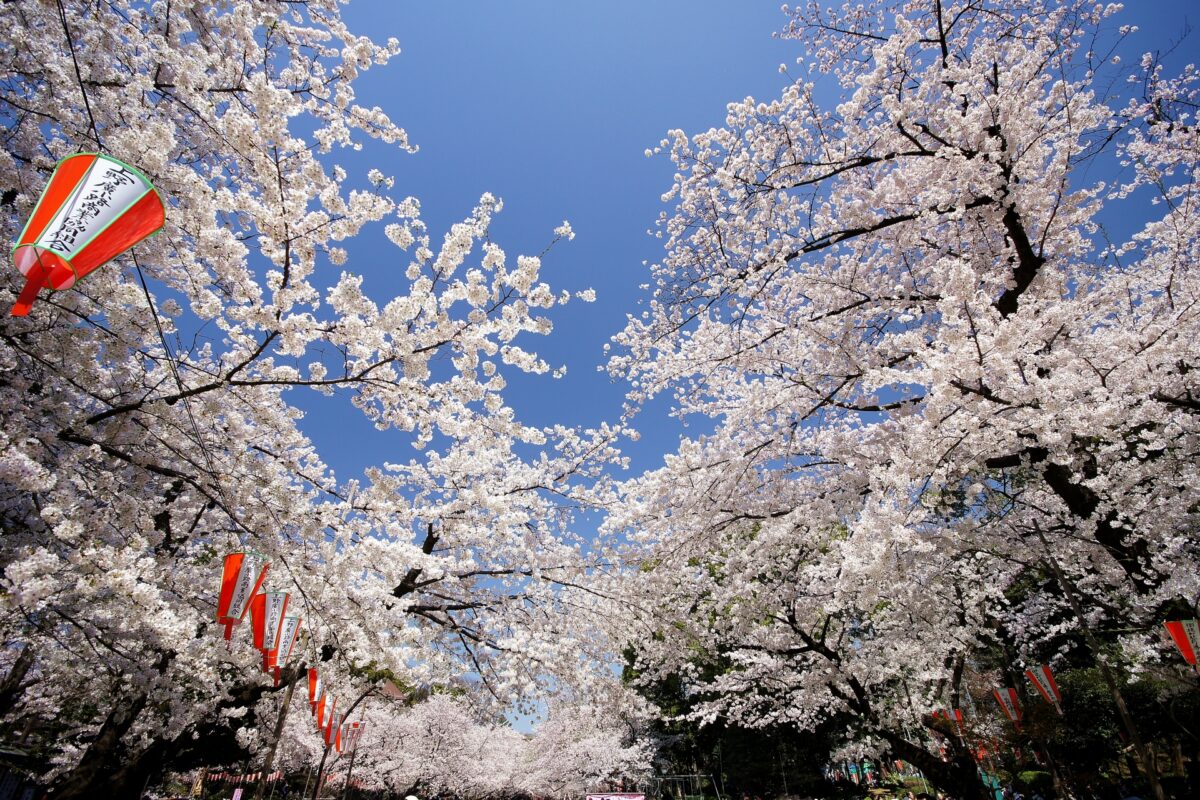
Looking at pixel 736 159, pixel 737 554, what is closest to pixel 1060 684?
pixel 737 554

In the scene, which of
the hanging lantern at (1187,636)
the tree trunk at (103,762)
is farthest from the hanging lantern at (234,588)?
the hanging lantern at (1187,636)

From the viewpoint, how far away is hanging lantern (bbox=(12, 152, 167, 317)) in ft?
7.89

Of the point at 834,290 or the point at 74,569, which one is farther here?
the point at 834,290

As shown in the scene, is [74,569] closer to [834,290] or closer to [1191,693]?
[834,290]

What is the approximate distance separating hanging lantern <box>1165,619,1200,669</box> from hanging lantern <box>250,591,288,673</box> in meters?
9.17

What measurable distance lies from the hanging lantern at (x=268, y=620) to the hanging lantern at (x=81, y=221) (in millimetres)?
3473

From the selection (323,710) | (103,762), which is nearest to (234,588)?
(103,762)

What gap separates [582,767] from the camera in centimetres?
2430

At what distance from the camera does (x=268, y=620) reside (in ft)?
16.4

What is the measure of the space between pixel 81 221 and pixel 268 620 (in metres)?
4.05

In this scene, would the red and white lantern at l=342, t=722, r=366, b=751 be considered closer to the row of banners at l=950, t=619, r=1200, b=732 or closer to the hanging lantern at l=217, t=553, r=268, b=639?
the hanging lantern at l=217, t=553, r=268, b=639

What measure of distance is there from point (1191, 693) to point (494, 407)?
422 inches

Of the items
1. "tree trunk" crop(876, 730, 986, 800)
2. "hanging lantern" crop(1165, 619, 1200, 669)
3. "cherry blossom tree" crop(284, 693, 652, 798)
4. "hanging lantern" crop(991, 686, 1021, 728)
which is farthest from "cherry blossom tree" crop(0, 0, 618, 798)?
"cherry blossom tree" crop(284, 693, 652, 798)

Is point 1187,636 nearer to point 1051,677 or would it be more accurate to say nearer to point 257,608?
point 1051,677
